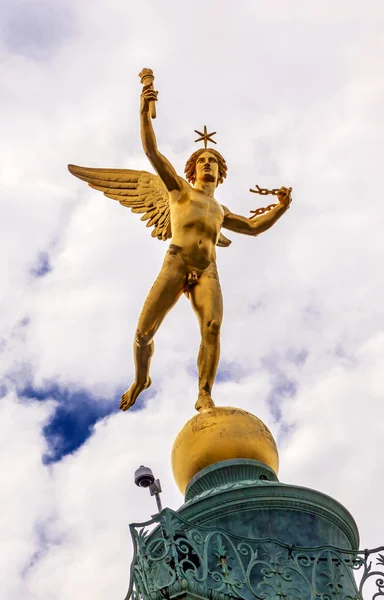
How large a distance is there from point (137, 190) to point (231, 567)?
239 inches

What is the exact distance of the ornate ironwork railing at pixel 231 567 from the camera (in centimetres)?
750

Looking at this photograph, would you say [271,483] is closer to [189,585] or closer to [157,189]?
[189,585]

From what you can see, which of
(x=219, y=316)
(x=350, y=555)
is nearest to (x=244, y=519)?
(x=350, y=555)

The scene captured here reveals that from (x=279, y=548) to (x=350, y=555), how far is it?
0.70 metres

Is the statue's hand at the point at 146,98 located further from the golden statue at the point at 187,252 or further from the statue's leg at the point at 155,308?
the statue's leg at the point at 155,308

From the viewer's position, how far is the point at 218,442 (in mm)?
9641

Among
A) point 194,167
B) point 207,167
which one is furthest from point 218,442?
point 194,167

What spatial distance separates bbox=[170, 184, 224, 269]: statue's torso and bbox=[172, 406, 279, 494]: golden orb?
6.78 ft

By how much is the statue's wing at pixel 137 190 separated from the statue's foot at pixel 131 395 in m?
1.92

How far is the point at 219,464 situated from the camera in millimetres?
9461

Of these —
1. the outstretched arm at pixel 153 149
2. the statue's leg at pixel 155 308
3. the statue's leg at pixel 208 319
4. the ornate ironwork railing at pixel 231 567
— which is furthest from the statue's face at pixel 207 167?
the ornate ironwork railing at pixel 231 567

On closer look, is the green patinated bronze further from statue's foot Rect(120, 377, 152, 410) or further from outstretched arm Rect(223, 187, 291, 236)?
outstretched arm Rect(223, 187, 291, 236)

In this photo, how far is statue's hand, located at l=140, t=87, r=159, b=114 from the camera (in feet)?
37.4

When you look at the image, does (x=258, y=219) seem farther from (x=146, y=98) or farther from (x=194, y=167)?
(x=146, y=98)
